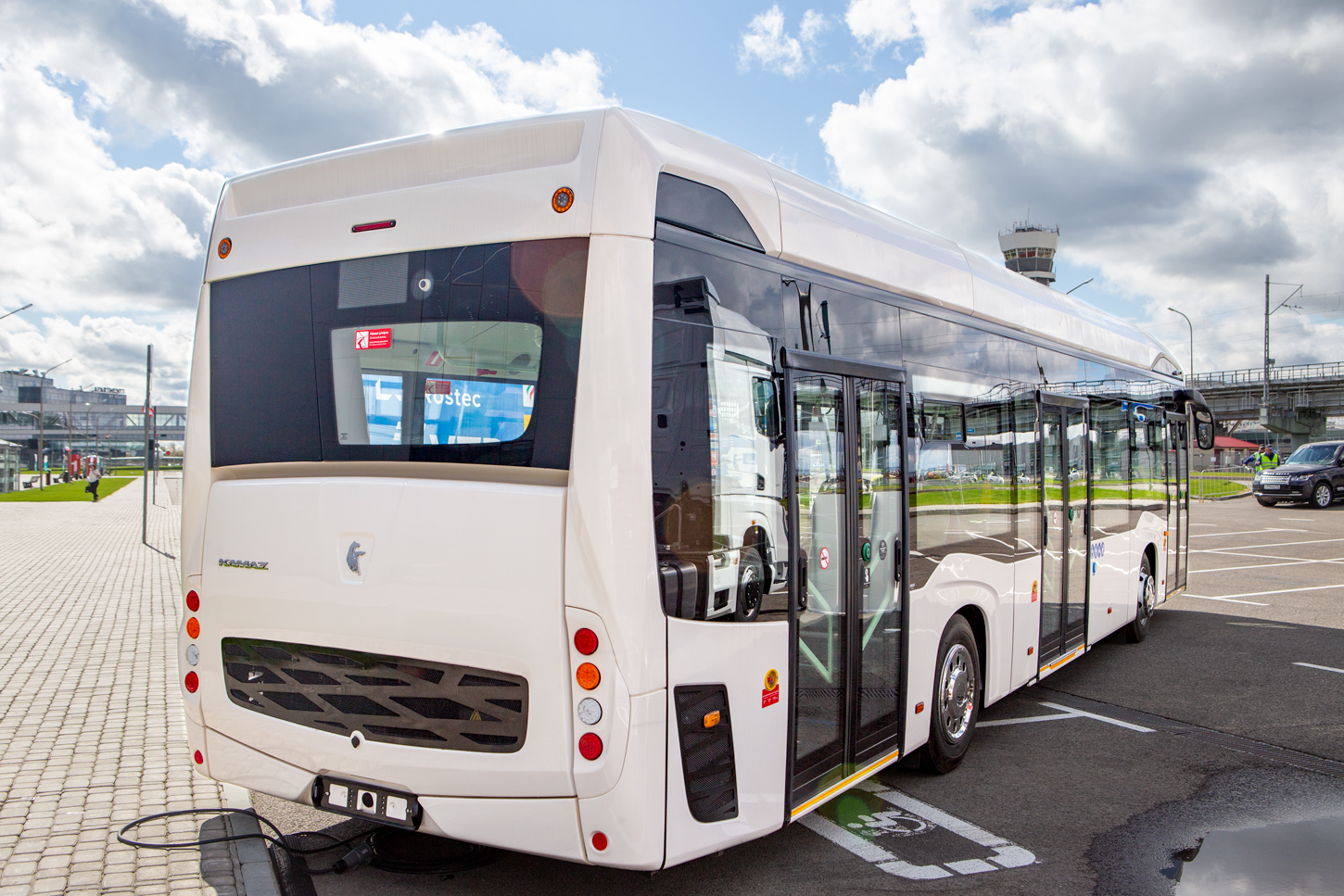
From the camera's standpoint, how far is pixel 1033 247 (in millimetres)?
93750

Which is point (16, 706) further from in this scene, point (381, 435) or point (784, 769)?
point (784, 769)

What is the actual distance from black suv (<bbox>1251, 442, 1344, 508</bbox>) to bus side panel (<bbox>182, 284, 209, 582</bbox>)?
110 feet

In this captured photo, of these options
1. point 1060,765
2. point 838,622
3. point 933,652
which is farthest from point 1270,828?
point 838,622

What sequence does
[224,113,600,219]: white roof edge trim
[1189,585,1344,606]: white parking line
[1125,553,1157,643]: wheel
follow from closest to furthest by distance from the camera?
[224,113,600,219]: white roof edge trim, [1125,553,1157,643]: wheel, [1189,585,1344,606]: white parking line

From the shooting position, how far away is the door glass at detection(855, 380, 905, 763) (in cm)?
477

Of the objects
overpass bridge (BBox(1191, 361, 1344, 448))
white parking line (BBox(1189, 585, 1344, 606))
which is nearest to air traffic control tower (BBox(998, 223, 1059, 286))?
overpass bridge (BBox(1191, 361, 1344, 448))

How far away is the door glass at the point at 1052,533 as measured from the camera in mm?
7117

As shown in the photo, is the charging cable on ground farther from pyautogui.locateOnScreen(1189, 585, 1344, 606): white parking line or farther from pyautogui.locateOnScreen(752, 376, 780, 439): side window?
pyautogui.locateOnScreen(1189, 585, 1344, 606): white parking line

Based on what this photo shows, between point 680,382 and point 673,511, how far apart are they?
49 centimetres

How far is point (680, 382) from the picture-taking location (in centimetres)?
360

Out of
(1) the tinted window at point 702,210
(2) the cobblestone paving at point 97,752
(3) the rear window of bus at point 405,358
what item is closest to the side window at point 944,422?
(1) the tinted window at point 702,210

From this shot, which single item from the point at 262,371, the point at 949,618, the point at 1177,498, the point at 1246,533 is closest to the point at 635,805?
the point at 262,371

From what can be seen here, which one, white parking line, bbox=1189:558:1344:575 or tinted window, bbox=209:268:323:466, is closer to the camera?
tinted window, bbox=209:268:323:466

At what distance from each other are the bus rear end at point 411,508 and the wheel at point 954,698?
268 cm
